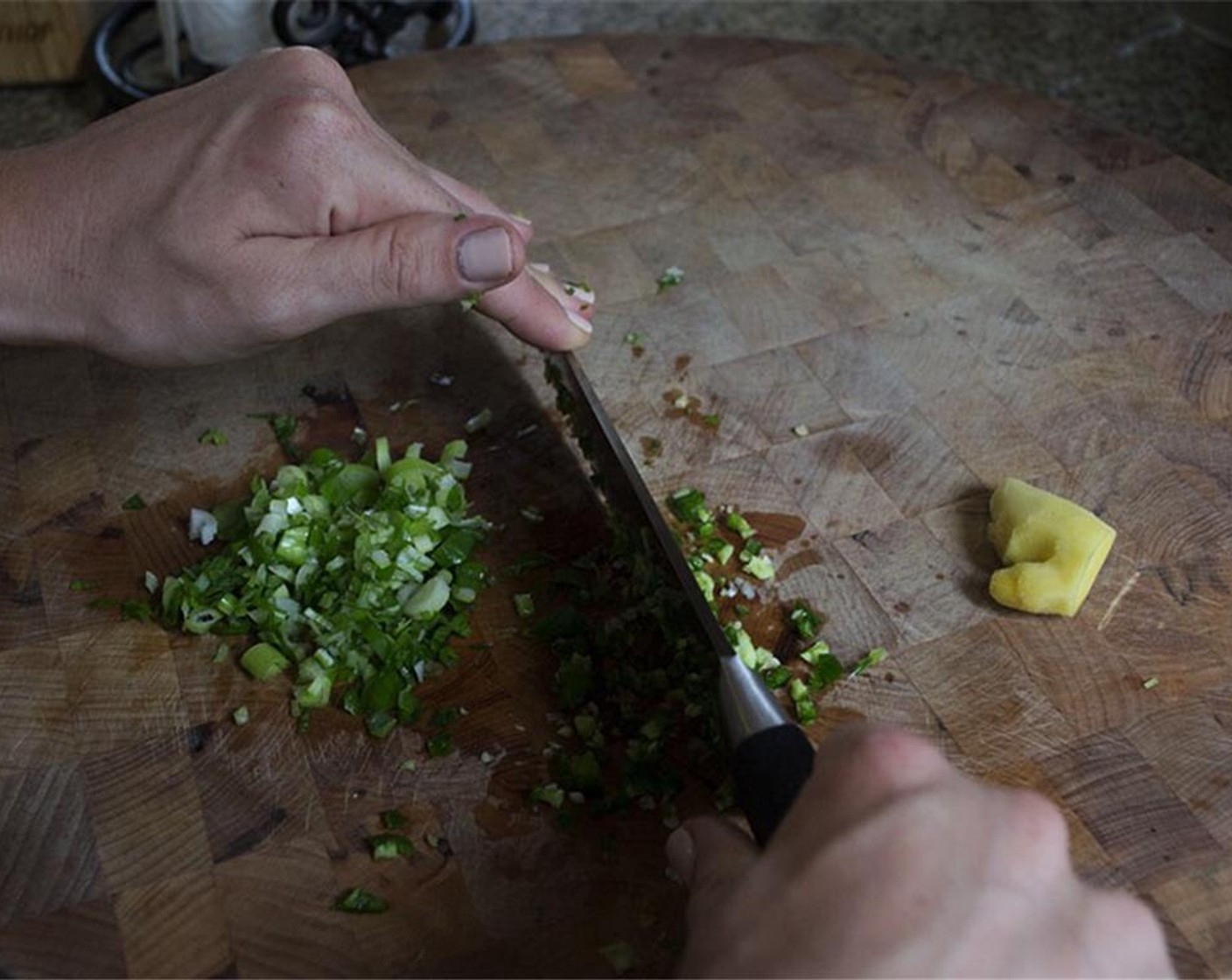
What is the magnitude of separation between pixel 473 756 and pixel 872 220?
0.88 m

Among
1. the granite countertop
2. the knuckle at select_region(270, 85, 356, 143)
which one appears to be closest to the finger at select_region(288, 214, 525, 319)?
the knuckle at select_region(270, 85, 356, 143)

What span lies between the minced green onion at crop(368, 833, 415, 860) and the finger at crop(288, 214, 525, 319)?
492 mm

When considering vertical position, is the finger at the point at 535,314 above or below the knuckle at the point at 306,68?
below

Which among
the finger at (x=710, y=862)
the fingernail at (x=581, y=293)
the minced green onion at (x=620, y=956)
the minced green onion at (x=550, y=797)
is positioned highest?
the finger at (x=710, y=862)

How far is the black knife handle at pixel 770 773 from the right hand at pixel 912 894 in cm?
6

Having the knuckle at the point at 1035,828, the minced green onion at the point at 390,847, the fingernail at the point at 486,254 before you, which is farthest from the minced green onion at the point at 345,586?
the knuckle at the point at 1035,828

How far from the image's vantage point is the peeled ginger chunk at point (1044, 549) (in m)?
1.29

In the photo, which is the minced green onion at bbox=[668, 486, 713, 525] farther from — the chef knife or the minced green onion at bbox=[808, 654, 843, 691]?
the minced green onion at bbox=[808, 654, 843, 691]

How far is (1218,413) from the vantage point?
1.49 meters

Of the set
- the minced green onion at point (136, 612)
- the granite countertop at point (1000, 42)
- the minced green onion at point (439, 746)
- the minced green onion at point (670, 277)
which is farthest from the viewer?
the granite countertop at point (1000, 42)

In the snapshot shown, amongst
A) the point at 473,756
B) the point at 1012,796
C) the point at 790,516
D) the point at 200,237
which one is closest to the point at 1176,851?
the point at 1012,796

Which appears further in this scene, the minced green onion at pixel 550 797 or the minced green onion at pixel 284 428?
the minced green onion at pixel 284 428

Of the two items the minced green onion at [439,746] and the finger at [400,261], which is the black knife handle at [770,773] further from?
the finger at [400,261]

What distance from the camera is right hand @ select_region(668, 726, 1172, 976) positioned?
0.84 meters
